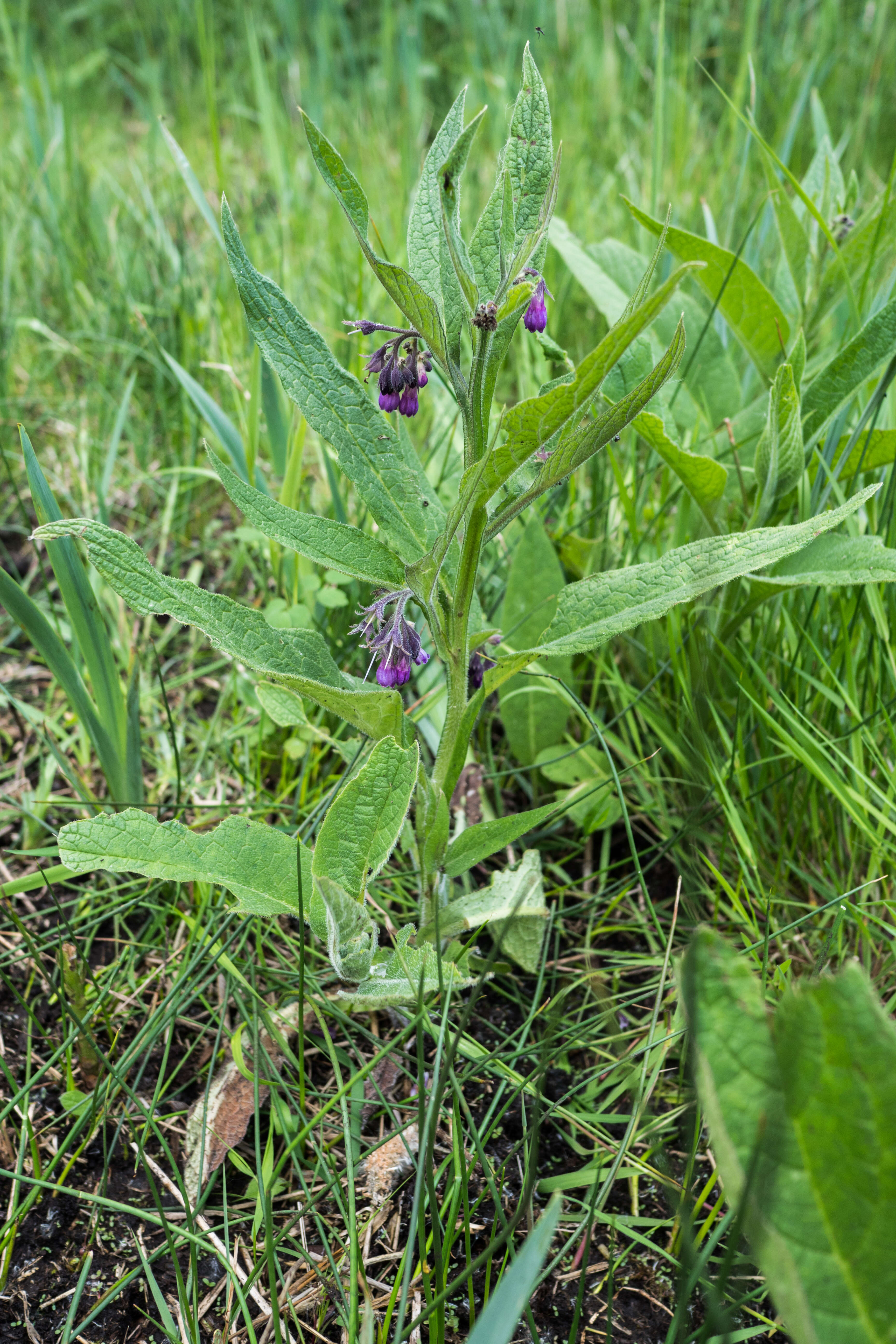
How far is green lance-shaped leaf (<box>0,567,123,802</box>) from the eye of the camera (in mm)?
1404

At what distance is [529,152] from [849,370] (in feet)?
2.31

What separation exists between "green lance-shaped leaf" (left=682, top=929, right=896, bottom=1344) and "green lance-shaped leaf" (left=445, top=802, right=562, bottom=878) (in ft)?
1.85

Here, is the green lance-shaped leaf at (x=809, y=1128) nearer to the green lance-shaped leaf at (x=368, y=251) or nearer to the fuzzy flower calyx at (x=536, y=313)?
the green lance-shaped leaf at (x=368, y=251)

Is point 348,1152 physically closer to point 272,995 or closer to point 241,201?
point 272,995

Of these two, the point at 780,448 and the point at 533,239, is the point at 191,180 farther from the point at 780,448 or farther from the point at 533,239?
the point at 780,448

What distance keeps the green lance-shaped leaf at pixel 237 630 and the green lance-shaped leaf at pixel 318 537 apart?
10 cm

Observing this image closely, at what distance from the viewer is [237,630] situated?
47.5 inches

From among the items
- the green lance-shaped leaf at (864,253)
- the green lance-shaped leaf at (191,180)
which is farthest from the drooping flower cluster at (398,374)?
the green lance-shaped leaf at (864,253)

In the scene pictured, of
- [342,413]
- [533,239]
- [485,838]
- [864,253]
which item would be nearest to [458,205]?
[533,239]

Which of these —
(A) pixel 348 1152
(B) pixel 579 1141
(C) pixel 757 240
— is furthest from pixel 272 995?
(C) pixel 757 240

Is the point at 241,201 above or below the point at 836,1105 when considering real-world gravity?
above

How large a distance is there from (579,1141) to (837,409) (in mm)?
1251

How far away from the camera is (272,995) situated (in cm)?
149

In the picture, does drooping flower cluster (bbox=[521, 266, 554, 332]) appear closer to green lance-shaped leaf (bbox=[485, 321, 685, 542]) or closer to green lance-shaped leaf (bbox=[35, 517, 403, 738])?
green lance-shaped leaf (bbox=[485, 321, 685, 542])
